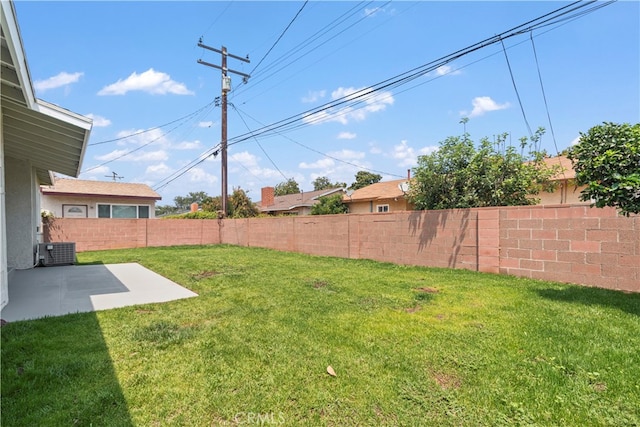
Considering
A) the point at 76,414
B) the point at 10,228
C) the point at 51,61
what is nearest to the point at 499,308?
the point at 76,414

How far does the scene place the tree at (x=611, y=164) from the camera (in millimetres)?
4203

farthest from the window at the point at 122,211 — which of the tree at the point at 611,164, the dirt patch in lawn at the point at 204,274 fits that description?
the tree at the point at 611,164

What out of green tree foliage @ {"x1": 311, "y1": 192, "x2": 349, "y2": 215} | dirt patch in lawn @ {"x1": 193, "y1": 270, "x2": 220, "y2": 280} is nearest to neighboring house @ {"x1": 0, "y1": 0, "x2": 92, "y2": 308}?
dirt patch in lawn @ {"x1": 193, "y1": 270, "x2": 220, "y2": 280}

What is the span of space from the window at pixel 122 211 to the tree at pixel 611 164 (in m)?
22.6

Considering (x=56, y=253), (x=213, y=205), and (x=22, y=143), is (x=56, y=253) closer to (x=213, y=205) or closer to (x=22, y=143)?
(x=22, y=143)

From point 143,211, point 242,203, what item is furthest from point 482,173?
point 143,211

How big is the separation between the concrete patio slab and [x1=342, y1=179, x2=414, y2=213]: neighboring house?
13078 mm

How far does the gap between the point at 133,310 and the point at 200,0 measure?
9670 mm

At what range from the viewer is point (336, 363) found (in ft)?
10.1

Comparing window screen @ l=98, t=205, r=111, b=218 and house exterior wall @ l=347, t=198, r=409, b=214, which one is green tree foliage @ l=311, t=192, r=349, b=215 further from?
window screen @ l=98, t=205, r=111, b=218

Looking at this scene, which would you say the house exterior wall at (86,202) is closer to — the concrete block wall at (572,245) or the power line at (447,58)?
the power line at (447,58)

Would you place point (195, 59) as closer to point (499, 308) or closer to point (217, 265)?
point (217, 265)

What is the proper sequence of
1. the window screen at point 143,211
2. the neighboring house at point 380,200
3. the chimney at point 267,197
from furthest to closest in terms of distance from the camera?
the chimney at point 267,197 < the window screen at point 143,211 < the neighboring house at point 380,200

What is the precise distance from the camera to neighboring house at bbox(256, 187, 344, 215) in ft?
91.5
